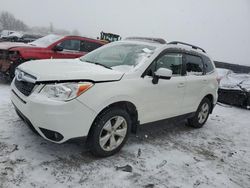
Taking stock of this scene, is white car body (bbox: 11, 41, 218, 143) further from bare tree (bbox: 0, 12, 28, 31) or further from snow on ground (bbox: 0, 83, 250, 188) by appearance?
bare tree (bbox: 0, 12, 28, 31)

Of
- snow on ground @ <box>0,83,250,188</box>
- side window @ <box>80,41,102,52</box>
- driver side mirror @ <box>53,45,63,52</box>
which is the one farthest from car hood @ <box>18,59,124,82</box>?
side window @ <box>80,41,102,52</box>

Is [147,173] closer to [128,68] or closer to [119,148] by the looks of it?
[119,148]

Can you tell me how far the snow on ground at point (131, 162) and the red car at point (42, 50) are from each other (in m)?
2.17

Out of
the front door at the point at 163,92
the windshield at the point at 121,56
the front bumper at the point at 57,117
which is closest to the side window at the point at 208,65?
the front door at the point at 163,92

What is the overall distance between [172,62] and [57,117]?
7.91 ft

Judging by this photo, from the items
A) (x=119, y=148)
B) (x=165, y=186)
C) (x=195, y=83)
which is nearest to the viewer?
(x=165, y=186)

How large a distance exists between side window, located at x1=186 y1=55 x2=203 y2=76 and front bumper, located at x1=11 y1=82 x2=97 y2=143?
249cm

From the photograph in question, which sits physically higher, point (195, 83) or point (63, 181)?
point (195, 83)

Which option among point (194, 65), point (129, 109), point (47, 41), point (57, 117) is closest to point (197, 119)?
point (194, 65)

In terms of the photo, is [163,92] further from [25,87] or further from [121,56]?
[25,87]

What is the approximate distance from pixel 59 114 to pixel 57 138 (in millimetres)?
342

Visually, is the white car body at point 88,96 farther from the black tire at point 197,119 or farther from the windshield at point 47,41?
the windshield at point 47,41

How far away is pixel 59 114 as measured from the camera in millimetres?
3256

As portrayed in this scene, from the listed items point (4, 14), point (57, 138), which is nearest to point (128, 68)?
point (57, 138)
